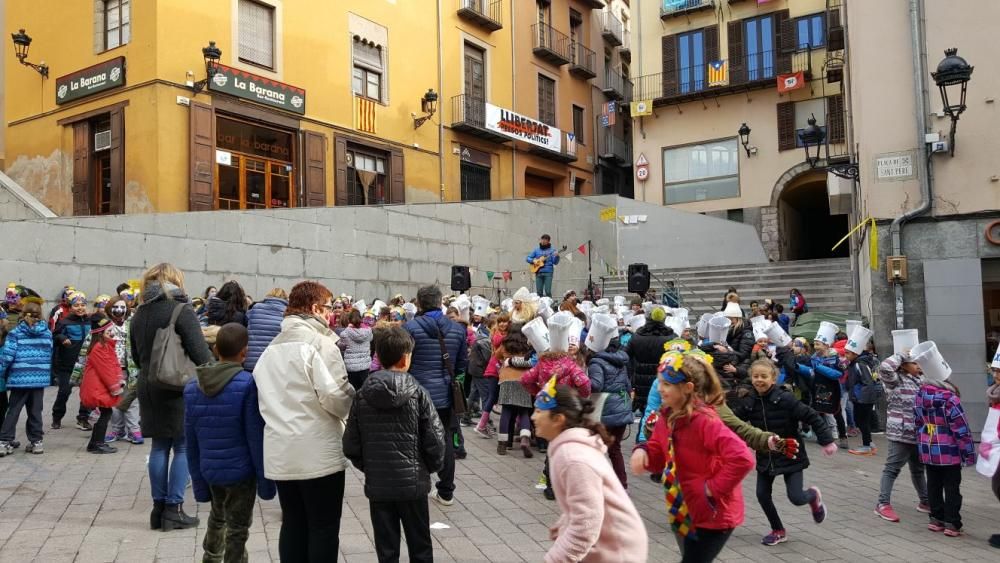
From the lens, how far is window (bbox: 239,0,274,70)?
67.7 ft

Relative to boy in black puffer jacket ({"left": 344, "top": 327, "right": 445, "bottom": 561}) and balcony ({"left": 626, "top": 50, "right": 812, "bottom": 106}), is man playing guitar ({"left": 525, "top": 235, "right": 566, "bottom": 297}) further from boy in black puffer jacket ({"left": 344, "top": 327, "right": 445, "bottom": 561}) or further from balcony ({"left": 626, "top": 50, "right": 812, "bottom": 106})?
boy in black puffer jacket ({"left": 344, "top": 327, "right": 445, "bottom": 561})

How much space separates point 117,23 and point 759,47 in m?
20.4

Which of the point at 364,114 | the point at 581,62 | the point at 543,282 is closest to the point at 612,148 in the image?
the point at 581,62

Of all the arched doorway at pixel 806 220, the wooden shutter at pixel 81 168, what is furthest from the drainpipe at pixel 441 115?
the arched doorway at pixel 806 220

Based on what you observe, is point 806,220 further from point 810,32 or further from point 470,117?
point 470,117

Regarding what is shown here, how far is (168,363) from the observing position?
5574mm

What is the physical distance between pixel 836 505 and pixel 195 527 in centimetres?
560

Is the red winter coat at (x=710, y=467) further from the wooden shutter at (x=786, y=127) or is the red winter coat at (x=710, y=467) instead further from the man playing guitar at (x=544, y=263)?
the wooden shutter at (x=786, y=127)

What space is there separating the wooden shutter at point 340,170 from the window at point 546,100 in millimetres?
10595

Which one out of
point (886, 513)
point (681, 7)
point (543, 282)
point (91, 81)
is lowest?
point (886, 513)

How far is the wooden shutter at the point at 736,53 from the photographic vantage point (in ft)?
92.5

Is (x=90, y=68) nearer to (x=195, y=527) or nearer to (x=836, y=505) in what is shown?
(x=195, y=527)

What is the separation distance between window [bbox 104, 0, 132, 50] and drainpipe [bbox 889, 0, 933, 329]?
1682cm

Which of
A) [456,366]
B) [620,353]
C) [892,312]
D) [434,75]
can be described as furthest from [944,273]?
[434,75]
